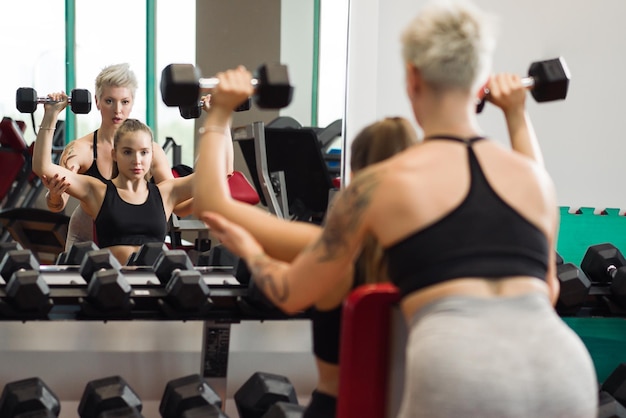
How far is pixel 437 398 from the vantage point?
51.4 inches

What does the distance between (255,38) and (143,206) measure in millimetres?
640

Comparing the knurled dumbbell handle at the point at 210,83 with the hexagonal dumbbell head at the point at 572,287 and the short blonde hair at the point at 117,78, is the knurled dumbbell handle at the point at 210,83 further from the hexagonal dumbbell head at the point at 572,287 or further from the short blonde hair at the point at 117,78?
the hexagonal dumbbell head at the point at 572,287

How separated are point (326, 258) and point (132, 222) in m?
1.56

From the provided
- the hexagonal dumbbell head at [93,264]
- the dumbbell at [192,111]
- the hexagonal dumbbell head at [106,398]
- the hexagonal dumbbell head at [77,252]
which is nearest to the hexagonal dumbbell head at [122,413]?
the hexagonal dumbbell head at [106,398]

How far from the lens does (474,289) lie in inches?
52.9

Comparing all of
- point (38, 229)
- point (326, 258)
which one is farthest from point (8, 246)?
point (326, 258)

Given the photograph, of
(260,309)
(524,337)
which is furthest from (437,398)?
(260,309)

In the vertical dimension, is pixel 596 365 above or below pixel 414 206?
below

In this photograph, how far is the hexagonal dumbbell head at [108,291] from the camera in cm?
240

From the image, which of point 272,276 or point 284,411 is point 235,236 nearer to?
point 272,276

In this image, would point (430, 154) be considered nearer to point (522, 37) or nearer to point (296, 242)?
point (296, 242)

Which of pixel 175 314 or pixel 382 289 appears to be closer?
pixel 382 289

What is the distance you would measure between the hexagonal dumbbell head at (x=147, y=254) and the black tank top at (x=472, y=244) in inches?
62.6

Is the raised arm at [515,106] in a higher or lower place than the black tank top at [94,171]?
higher
